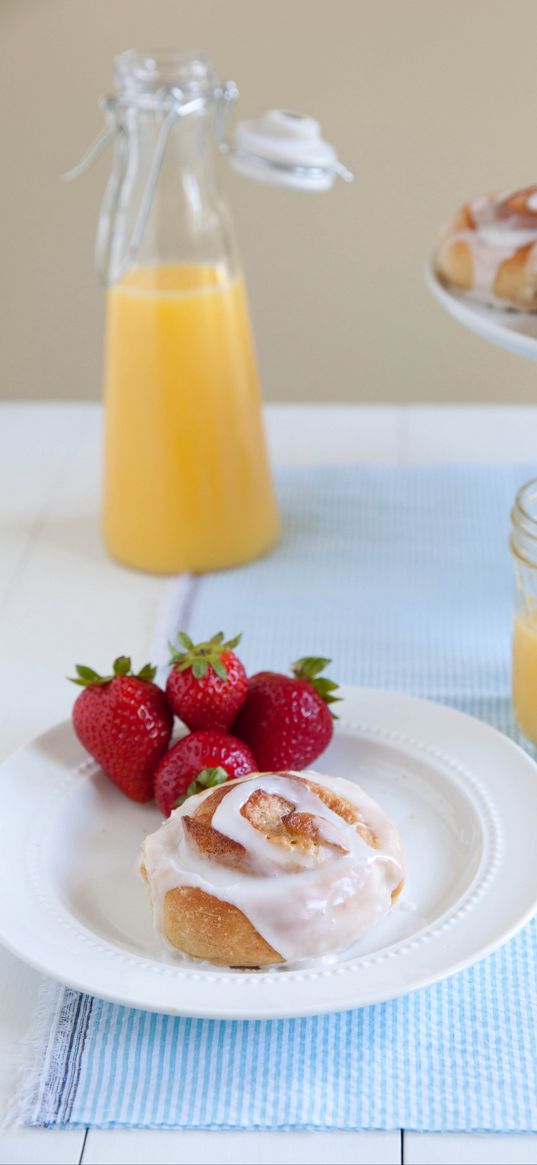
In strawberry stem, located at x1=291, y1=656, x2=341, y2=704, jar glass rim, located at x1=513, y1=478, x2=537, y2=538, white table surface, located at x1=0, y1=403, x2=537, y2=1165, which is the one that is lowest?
white table surface, located at x1=0, y1=403, x2=537, y2=1165

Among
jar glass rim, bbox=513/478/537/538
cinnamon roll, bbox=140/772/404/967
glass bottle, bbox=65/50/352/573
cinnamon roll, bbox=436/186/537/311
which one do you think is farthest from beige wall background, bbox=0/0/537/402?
cinnamon roll, bbox=140/772/404/967

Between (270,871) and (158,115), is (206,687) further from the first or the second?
(158,115)

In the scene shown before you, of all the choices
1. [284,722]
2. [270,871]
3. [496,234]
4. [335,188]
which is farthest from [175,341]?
[335,188]

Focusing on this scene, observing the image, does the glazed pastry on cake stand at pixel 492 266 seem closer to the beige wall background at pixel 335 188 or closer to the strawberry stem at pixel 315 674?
the strawberry stem at pixel 315 674

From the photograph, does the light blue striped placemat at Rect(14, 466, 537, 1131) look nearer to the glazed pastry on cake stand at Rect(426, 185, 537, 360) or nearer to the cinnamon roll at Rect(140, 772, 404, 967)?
the cinnamon roll at Rect(140, 772, 404, 967)

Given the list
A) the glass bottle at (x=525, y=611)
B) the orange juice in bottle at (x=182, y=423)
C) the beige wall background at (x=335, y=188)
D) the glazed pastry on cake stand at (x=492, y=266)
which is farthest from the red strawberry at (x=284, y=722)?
the beige wall background at (x=335, y=188)
